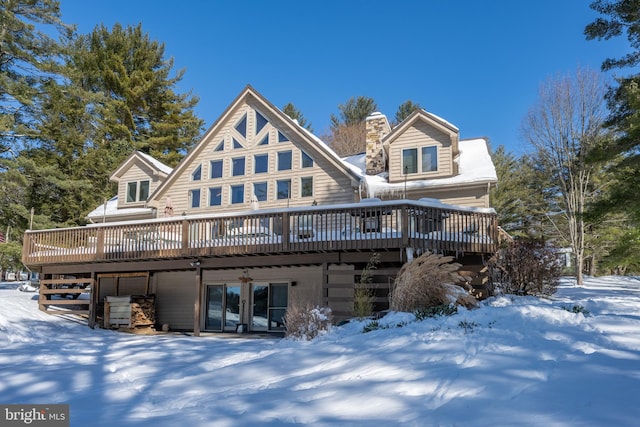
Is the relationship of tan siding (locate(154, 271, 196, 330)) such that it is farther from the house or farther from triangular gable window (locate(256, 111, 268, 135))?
triangular gable window (locate(256, 111, 268, 135))

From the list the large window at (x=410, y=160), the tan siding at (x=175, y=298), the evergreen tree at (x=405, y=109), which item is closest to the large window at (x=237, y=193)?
the tan siding at (x=175, y=298)

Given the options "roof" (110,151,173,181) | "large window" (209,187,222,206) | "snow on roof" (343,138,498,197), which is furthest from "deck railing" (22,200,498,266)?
"roof" (110,151,173,181)

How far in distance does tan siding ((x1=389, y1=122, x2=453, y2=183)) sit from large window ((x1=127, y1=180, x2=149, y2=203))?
10557 mm

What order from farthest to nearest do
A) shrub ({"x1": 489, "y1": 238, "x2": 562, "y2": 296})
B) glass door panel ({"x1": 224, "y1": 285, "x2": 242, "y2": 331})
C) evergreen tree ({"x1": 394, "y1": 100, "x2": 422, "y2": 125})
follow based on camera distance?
evergreen tree ({"x1": 394, "y1": 100, "x2": 422, "y2": 125}), glass door panel ({"x1": 224, "y1": 285, "x2": 242, "y2": 331}), shrub ({"x1": 489, "y1": 238, "x2": 562, "y2": 296})

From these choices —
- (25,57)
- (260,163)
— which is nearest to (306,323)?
(260,163)

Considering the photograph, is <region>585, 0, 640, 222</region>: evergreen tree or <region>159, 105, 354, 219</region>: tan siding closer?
<region>585, 0, 640, 222</region>: evergreen tree

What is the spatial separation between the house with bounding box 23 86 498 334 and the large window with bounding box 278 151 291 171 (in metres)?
0.04

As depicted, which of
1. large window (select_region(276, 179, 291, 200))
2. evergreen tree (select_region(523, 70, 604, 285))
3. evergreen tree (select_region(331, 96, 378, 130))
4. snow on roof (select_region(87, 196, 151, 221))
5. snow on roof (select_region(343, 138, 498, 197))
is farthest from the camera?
evergreen tree (select_region(331, 96, 378, 130))

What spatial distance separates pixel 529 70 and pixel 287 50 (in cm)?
1355

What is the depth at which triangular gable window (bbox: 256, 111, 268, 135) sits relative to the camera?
60.0 feet

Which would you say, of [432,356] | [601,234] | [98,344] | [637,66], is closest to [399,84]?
[601,234]

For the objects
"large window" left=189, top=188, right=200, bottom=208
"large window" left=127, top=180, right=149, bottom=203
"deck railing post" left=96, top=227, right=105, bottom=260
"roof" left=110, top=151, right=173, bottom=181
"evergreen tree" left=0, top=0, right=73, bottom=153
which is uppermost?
"evergreen tree" left=0, top=0, right=73, bottom=153

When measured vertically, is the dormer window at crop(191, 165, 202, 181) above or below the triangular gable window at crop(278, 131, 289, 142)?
below

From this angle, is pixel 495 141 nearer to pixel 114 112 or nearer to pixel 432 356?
pixel 114 112
